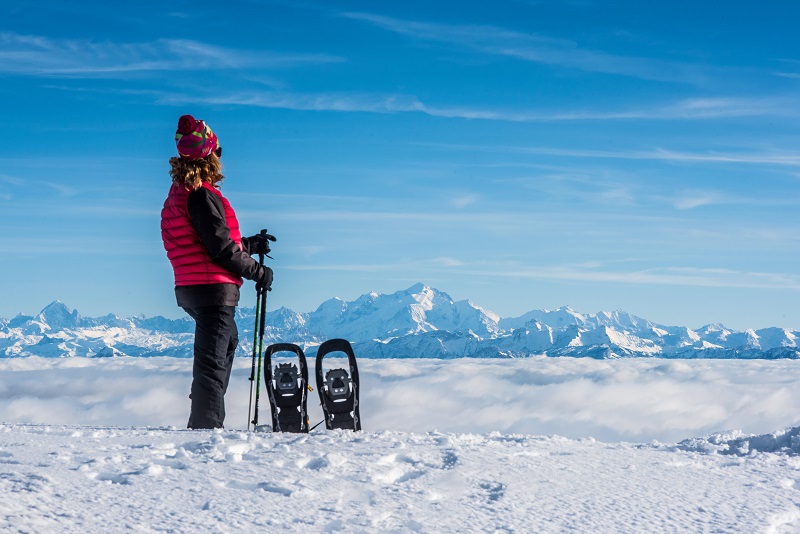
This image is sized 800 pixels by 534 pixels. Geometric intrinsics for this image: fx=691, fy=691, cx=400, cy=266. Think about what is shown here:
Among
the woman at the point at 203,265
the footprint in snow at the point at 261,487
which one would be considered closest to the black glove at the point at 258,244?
the woman at the point at 203,265

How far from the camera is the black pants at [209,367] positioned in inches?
217

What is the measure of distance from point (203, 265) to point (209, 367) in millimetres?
819

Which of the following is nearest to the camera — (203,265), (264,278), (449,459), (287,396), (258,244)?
(449,459)

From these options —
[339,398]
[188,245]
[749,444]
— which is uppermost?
[188,245]

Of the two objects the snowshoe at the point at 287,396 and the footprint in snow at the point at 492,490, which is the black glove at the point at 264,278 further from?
the footprint in snow at the point at 492,490

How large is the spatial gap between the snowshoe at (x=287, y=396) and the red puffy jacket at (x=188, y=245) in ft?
2.84

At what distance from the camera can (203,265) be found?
5.49 metres

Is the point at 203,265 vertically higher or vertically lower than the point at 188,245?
lower

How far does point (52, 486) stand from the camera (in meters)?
3.26

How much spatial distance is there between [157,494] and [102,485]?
0.34m

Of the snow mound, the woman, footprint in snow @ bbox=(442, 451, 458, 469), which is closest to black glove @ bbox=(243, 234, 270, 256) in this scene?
the woman

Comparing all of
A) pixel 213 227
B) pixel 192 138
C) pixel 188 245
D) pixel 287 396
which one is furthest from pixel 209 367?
pixel 192 138

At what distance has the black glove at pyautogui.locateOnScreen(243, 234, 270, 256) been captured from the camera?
242 inches

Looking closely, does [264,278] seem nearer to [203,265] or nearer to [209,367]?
[203,265]
